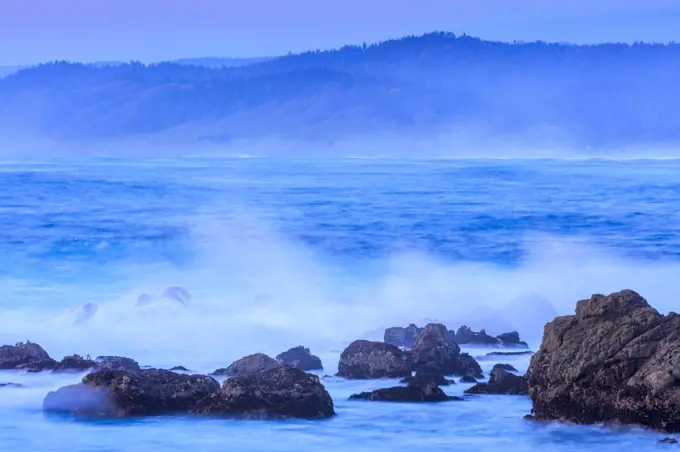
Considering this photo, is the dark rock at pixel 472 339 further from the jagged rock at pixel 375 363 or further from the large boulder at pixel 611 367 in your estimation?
the large boulder at pixel 611 367

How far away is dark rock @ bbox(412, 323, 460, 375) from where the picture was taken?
1468cm

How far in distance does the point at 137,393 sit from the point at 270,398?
47.2 inches

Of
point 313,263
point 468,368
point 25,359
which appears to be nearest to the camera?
point 468,368

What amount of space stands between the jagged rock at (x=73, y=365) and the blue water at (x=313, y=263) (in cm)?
39

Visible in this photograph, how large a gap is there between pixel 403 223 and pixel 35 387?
29930mm

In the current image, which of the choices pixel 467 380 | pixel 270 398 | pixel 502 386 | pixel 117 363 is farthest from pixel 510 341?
pixel 270 398

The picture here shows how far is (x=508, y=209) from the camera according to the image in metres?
46.6

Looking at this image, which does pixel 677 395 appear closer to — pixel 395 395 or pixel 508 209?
pixel 395 395

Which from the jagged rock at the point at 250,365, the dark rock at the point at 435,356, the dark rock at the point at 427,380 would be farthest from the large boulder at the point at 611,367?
the jagged rock at the point at 250,365

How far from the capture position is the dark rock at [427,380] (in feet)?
44.0

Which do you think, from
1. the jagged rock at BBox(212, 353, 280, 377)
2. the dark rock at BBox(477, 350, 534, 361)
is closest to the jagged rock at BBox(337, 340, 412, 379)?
the jagged rock at BBox(212, 353, 280, 377)

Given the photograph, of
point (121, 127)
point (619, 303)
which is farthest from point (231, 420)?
point (121, 127)

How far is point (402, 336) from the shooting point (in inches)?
698

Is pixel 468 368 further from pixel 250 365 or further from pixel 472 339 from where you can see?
pixel 472 339
